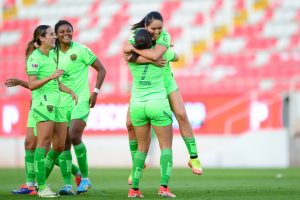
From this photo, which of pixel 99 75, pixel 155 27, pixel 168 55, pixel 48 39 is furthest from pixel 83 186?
pixel 155 27

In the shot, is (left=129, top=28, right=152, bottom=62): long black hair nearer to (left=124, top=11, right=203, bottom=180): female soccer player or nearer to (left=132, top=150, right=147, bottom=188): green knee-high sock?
(left=124, top=11, right=203, bottom=180): female soccer player

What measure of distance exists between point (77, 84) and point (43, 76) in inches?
46.9

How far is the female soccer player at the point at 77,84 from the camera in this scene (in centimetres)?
1170

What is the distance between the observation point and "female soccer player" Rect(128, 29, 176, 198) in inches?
389

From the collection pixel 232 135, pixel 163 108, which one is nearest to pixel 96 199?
pixel 163 108

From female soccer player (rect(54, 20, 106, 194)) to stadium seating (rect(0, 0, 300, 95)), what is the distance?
11526 mm

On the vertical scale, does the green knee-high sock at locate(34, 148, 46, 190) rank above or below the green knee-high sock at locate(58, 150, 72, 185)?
below

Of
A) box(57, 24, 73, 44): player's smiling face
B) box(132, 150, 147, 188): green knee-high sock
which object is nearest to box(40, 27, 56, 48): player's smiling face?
box(57, 24, 73, 44): player's smiling face

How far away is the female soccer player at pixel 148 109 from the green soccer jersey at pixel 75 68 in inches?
77.9

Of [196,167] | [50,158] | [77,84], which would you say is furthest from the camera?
[77,84]

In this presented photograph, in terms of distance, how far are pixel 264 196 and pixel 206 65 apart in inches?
630

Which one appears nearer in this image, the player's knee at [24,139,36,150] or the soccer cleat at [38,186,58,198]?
Result: the soccer cleat at [38,186,58,198]

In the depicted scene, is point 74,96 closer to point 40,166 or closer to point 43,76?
point 43,76

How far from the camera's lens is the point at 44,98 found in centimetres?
1068
